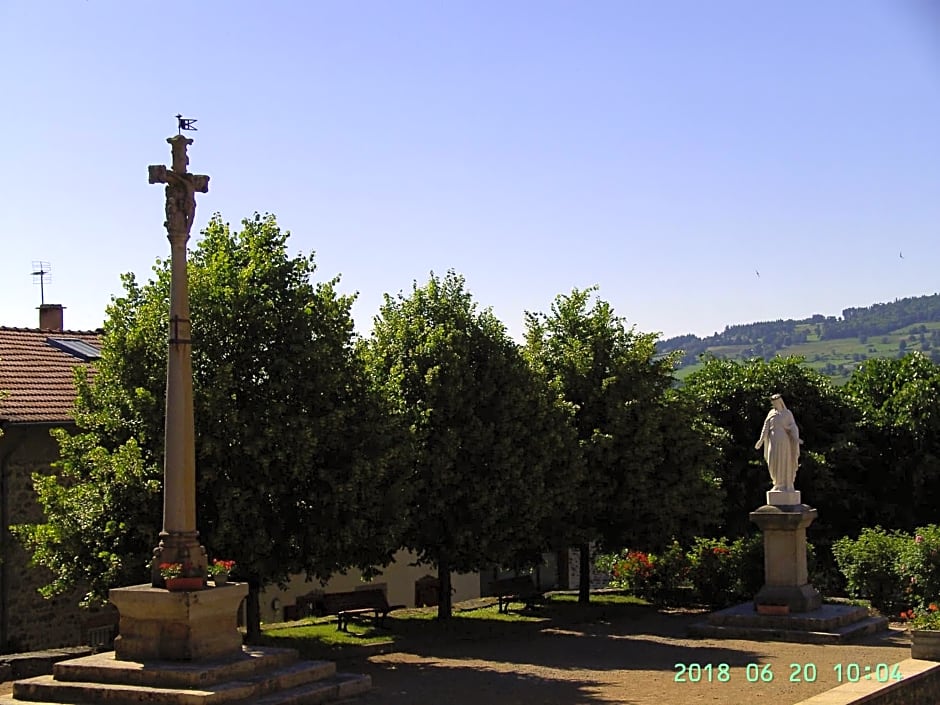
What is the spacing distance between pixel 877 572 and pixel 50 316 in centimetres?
2048

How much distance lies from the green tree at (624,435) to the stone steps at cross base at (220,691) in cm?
1129

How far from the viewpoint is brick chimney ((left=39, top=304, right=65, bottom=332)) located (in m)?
29.7

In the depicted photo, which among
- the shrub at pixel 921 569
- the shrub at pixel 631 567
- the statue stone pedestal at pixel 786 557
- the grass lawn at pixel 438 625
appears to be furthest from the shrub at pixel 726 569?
the statue stone pedestal at pixel 786 557

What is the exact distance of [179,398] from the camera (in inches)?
530

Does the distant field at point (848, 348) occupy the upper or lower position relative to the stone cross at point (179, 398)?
upper

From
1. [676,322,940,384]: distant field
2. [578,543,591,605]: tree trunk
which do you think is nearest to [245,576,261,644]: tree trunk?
[578,543,591,605]: tree trunk

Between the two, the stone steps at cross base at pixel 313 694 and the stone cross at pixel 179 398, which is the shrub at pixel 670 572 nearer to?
the stone steps at cross base at pixel 313 694

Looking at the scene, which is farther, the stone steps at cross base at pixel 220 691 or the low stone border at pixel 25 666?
the low stone border at pixel 25 666

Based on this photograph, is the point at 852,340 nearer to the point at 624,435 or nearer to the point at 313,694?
the point at 624,435

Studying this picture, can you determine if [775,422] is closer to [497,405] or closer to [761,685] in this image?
[497,405]

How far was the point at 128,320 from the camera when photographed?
18.1 meters

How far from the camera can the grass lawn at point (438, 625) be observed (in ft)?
62.2

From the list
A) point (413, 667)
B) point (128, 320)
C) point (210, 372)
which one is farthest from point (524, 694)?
point (128, 320)
